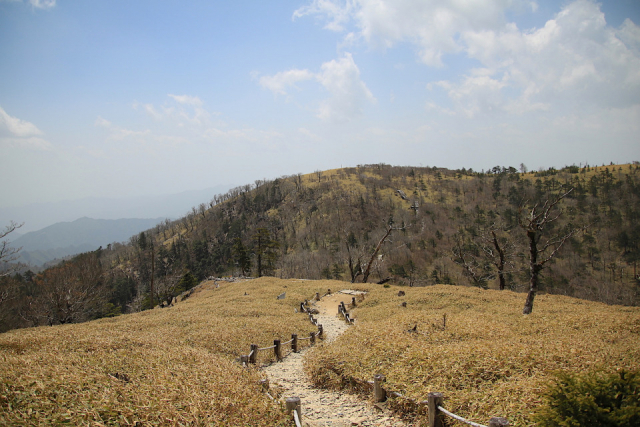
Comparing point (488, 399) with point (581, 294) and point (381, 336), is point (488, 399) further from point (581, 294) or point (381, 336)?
point (581, 294)

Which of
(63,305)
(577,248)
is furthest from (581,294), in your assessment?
(63,305)

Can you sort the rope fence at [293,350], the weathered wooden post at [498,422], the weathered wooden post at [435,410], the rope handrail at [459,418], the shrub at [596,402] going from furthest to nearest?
1. the rope fence at [293,350]
2. the weathered wooden post at [435,410]
3. the rope handrail at [459,418]
4. the weathered wooden post at [498,422]
5. the shrub at [596,402]

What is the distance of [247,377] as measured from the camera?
7805 mm

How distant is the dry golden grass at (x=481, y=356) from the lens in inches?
247

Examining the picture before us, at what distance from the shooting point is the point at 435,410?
19.4ft

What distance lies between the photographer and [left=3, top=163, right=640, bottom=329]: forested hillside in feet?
185

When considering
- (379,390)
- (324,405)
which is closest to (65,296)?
(324,405)

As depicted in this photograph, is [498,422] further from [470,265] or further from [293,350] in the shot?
[470,265]

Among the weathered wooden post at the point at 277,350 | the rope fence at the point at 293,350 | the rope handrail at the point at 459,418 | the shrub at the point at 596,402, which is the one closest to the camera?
the shrub at the point at 596,402

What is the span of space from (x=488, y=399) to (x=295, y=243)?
117m

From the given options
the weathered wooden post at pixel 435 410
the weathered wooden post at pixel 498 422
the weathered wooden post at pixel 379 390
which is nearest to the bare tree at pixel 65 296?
the weathered wooden post at pixel 379 390

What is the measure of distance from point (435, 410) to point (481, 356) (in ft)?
8.99

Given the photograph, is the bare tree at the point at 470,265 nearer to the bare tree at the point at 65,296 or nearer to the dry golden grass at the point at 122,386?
the dry golden grass at the point at 122,386

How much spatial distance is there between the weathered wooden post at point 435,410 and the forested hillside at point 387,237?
25.2m
